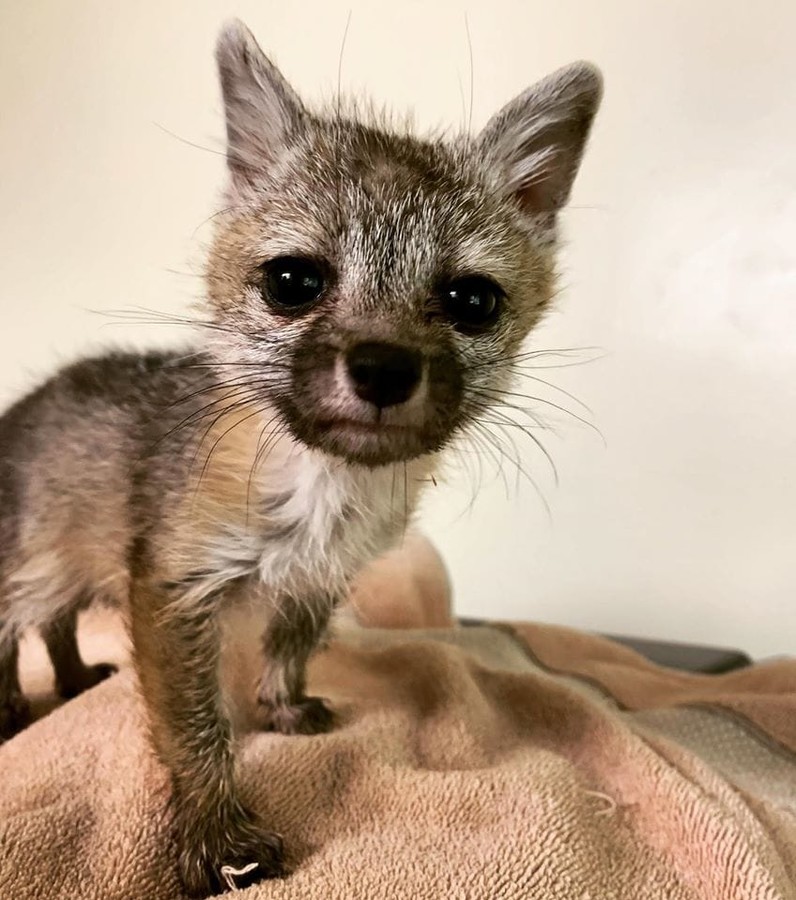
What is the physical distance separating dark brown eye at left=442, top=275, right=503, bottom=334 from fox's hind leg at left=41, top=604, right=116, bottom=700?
32.9 inches

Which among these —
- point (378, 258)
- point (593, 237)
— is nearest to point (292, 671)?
point (378, 258)

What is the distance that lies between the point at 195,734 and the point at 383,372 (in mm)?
519

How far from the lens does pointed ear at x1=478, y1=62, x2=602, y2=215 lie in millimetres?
1131

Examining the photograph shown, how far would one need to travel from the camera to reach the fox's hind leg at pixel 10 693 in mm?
1299

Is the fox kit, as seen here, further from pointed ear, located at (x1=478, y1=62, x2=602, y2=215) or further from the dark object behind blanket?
the dark object behind blanket

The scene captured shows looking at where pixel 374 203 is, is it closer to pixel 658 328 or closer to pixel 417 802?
pixel 417 802

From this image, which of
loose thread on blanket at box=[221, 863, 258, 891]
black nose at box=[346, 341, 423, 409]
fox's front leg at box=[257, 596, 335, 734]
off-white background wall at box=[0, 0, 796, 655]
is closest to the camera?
black nose at box=[346, 341, 423, 409]

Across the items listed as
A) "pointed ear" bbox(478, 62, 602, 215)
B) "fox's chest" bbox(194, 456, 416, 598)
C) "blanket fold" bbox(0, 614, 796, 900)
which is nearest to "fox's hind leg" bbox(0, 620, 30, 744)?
"blanket fold" bbox(0, 614, 796, 900)

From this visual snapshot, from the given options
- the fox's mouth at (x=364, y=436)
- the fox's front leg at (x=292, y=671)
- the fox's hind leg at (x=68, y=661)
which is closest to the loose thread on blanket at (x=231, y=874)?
the fox's front leg at (x=292, y=671)

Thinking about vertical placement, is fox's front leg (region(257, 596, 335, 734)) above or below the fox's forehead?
below

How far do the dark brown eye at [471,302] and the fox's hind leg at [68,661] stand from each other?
0.84m

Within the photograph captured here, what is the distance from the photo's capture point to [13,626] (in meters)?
1.32

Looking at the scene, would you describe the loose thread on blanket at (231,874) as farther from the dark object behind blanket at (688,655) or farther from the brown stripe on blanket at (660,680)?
the dark object behind blanket at (688,655)

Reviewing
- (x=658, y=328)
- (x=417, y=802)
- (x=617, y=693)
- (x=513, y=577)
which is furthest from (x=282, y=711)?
(x=658, y=328)
